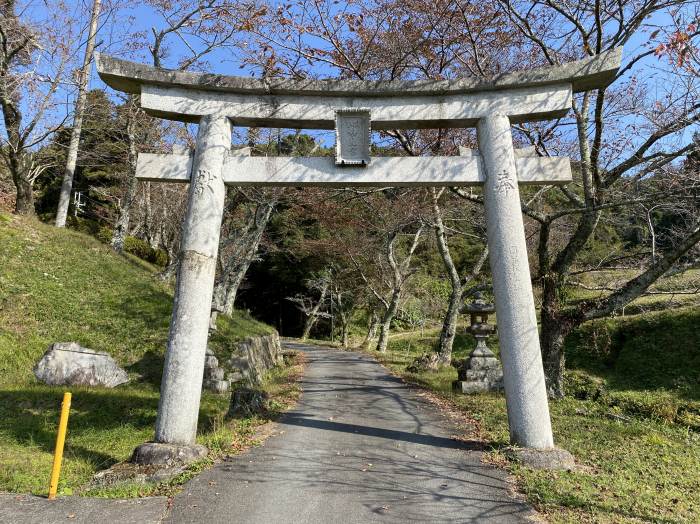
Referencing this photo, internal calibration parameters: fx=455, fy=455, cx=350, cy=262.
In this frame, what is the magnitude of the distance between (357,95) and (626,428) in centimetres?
664

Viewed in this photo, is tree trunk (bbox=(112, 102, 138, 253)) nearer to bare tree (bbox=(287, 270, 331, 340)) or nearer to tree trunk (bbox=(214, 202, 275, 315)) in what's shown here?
tree trunk (bbox=(214, 202, 275, 315))

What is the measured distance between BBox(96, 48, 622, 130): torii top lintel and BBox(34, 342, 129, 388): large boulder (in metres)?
5.60

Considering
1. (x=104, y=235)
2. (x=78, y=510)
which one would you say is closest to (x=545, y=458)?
(x=78, y=510)

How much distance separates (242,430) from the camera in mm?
6855

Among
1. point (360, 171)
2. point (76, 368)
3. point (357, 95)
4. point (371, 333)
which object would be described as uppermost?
point (357, 95)

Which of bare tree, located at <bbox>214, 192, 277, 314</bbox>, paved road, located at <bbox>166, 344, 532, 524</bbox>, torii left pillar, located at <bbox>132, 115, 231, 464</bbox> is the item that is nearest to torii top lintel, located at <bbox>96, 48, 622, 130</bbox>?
torii left pillar, located at <bbox>132, 115, 231, 464</bbox>

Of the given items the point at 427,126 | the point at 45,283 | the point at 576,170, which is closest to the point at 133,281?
the point at 45,283

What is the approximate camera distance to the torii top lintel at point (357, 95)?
614cm

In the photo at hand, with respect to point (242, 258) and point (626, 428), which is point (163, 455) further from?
point (242, 258)

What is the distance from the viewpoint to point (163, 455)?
5133mm

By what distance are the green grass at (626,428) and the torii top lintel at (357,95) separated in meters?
4.58

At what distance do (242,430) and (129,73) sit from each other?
5.28 metres

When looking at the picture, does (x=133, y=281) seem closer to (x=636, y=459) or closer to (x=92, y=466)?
(x=92, y=466)

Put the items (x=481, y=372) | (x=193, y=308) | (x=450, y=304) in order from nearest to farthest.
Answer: (x=193, y=308) < (x=481, y=372) < (x=450, y=304)
